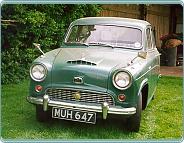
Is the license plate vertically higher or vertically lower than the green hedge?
lower

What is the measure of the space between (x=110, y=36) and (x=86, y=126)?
1568 mm

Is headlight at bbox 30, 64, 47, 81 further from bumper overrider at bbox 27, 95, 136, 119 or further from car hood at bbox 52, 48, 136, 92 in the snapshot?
bumper overrider at bbox 27, 95, 136, 119

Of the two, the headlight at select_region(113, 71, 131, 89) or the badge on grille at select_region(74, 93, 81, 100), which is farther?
the badge on grille at select_region(74, 93, 81, 100)

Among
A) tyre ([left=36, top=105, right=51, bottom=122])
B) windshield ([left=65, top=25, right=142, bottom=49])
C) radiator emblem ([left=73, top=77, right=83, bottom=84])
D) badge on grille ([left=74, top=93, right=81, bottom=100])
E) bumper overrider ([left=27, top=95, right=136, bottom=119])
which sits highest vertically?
windshield ([left=65, top=25, right=142, bottom=49])

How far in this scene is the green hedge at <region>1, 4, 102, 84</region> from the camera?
7336mm

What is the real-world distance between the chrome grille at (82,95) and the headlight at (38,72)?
21 cm

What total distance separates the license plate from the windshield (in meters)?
1.40

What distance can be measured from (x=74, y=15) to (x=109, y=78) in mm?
5145

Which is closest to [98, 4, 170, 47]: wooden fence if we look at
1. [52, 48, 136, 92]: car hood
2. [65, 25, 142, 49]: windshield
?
[65, 25, 142, 49]: windshield

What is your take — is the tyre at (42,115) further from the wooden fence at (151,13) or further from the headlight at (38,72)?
the wooden fence at (151,13)

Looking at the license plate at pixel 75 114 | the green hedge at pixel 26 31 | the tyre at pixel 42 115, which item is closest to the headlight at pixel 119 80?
the license plate at pixel 75 114

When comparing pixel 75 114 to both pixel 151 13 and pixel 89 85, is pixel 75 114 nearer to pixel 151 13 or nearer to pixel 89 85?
pixel 89 85

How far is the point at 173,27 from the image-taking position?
58.4 ft

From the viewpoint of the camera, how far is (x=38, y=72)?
3.95 m
